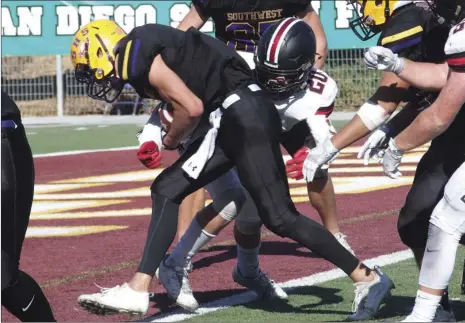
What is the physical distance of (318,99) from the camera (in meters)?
5.61

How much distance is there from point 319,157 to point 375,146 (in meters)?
0.29

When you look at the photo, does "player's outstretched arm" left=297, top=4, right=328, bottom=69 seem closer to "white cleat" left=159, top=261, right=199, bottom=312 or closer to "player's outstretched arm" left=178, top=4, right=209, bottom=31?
"player's outstretched arm" left=178, top=4, right=209, bottom=31

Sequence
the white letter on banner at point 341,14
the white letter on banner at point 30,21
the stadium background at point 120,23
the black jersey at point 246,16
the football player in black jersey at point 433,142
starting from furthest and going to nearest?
the white letter on banner at point 30,21
the stadium background at point 120,23
the white letter on banner at point 341,14
the black jersey at point 246,16
the football player in black jersey at point 433,142

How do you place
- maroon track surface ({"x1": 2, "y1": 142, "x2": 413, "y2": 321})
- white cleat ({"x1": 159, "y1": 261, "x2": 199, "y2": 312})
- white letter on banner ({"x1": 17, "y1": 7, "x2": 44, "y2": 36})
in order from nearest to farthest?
white cleat ({"x1": 159, "y1": 261, "x2": 199, "y2": 312})
maroon track surface ({"x1": 2, "y1": 142, "x2": 413, "y2": 321})
white letter on banner ({"x1": 17, "y1": 7, "x2": 44, "y2": 36})

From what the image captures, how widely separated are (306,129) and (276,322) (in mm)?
1054

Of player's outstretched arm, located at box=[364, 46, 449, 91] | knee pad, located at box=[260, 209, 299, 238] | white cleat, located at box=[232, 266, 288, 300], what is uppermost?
player's outstretched arm, located at box=[364, 46, 449, 91]

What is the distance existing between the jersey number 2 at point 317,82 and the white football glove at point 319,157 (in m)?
0.43

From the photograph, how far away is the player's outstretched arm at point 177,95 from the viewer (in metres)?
5.35

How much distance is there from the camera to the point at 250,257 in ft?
20.0

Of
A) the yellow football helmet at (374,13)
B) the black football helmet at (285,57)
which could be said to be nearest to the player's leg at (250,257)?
the black football helmet at (285,57)

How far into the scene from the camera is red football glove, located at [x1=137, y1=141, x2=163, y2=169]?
18.2 ft

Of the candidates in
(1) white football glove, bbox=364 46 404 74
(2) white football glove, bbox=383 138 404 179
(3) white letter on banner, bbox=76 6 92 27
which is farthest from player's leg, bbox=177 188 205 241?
(3) white letter on banner, bbox=76 6 92 27

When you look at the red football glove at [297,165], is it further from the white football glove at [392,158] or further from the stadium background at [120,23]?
the stadium background at [120,23]

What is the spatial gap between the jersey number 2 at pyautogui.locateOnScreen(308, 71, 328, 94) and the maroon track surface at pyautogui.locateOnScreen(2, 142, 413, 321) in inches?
49.3
